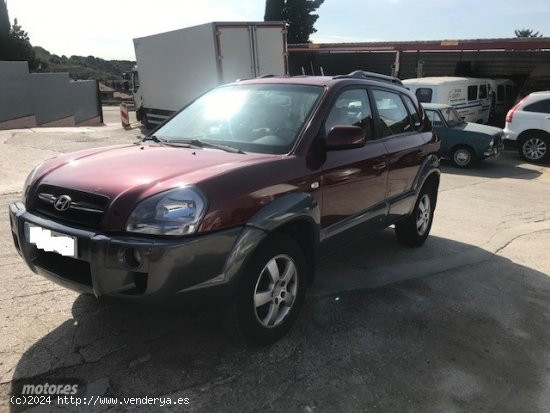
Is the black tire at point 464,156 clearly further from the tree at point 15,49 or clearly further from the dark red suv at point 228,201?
the tree at point 15,49

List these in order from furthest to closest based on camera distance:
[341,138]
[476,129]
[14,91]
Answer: [14,91] → [476,129] → [341,138]

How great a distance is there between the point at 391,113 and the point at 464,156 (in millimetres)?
8439

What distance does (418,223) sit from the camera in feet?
17.5

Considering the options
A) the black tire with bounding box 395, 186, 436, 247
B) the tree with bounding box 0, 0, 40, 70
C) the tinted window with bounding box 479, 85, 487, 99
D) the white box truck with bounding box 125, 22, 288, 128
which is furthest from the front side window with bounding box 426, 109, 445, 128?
the tree with bounding box 0, 0, 40, 70

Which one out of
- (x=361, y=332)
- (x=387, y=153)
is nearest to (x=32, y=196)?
(x=361, y=332)

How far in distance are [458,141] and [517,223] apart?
5.80 meters

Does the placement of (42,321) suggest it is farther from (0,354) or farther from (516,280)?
(516,280)

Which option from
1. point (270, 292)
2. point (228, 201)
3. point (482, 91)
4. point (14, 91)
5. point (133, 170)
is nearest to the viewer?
point (228, 201)

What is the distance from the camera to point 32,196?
2.98m

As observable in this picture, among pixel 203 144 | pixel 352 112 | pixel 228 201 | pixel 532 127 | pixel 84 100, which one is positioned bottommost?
pixel 532 127

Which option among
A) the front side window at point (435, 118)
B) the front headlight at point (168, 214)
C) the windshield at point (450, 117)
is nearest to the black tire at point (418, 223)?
the front headlight at point (168, 214)

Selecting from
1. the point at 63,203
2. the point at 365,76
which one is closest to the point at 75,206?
the point at 63,203

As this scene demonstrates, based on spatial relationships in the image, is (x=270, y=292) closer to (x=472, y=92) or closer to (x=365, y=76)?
(x=365, y=76)

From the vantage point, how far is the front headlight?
2523mm
